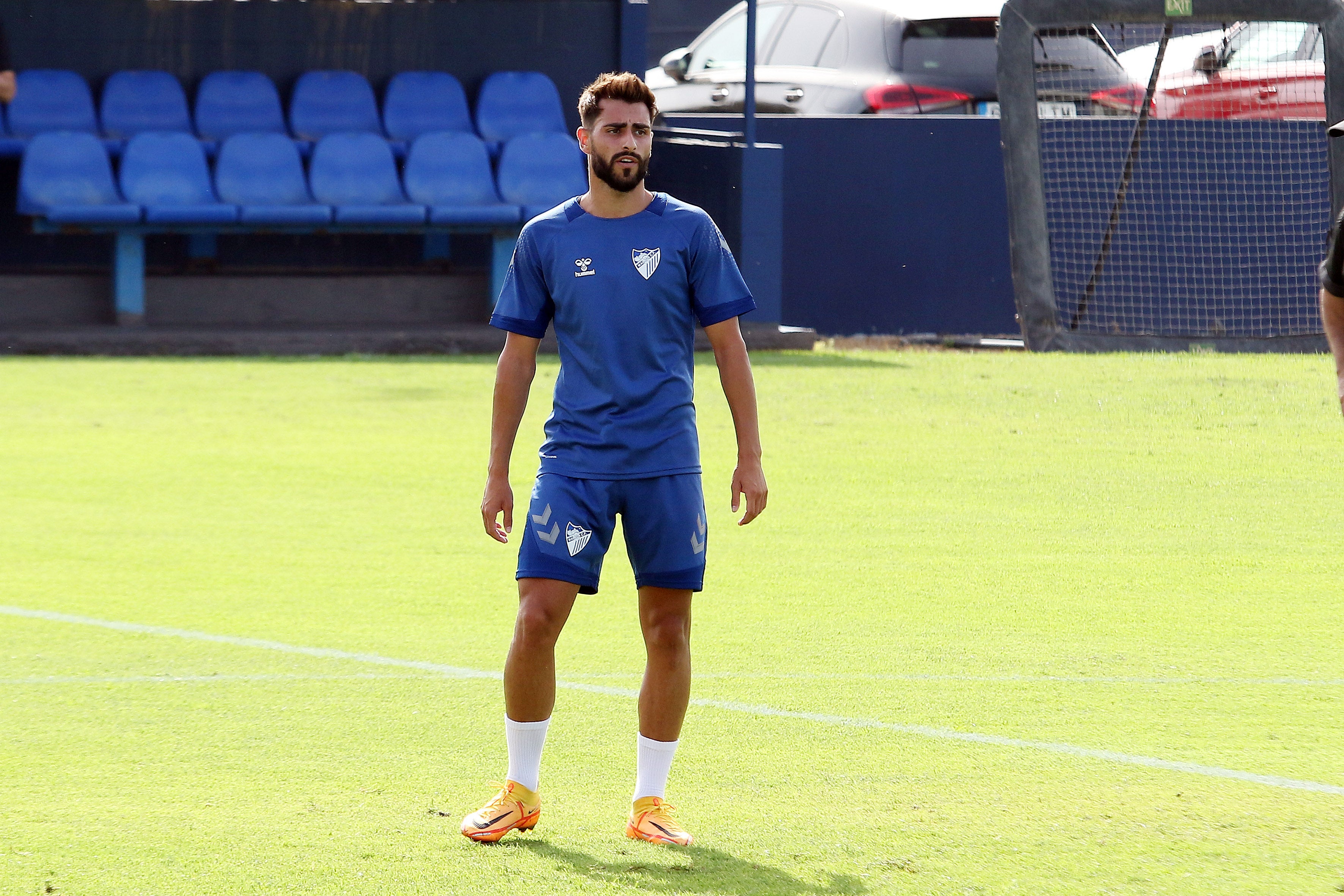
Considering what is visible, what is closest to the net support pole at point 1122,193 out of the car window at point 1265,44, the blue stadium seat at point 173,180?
the car window at point 1265,44

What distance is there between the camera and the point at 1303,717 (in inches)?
211

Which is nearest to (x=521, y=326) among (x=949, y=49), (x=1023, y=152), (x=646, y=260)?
(x=646, y=260)

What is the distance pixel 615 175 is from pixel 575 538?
2.76ft

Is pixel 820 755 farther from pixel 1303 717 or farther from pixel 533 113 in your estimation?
pixel 533 113

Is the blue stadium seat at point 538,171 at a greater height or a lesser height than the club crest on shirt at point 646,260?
greater

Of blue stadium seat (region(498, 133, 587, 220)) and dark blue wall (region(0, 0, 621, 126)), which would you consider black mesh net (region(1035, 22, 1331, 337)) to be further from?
dark blue wall (region(0, 0, 621, 126))

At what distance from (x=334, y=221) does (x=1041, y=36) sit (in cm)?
642

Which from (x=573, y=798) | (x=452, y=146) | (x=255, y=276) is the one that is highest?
(x=452, y=146)

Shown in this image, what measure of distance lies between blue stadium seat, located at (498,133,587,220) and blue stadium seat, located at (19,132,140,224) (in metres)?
3.42

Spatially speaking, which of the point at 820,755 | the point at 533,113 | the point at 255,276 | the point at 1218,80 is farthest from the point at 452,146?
the point at 820,755

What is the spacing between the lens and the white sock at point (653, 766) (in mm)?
4340

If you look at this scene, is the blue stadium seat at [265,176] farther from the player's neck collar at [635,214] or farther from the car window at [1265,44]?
the player's neck collar at [635,214]

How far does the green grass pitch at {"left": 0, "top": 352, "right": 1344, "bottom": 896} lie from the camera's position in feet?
13.8

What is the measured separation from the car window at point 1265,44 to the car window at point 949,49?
2.69 m
